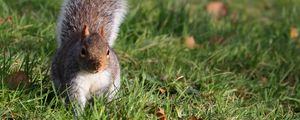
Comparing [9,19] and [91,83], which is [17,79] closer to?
[91,83]

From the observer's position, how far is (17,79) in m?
3.67

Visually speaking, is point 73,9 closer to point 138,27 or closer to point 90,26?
point 90,26

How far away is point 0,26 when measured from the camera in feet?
14.6

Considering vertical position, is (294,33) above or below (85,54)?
below

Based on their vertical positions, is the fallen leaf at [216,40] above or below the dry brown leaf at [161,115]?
above

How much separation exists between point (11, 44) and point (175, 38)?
1133mm

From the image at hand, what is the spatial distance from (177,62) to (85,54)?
1.36 m

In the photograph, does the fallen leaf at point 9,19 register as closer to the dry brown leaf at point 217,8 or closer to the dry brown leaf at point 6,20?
the dry brown leaf at point 6,20

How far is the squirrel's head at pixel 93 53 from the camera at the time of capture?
3268 mm

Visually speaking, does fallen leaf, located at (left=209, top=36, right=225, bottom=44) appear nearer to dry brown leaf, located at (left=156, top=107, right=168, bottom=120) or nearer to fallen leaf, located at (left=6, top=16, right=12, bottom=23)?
fallen leaf, located at (left=6, top=16, right=12, bottom=23)

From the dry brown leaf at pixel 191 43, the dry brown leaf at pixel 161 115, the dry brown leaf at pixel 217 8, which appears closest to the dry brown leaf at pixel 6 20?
the dry brown leaf at pixel 191 43

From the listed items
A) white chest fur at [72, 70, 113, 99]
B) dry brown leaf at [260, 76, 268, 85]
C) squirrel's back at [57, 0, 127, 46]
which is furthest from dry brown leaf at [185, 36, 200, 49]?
white chest fur at [72, 70, 113, 99]

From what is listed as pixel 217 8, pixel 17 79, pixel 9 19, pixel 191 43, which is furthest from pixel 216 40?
pixel 17 79

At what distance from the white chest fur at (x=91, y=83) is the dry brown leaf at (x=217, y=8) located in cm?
246
